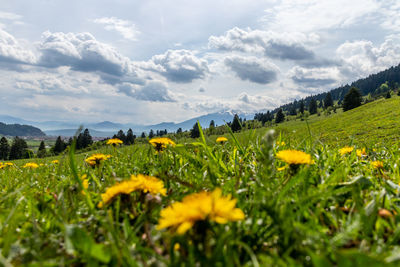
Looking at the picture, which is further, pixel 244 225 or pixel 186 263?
pixel 244 225

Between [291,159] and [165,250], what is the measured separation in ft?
2.87

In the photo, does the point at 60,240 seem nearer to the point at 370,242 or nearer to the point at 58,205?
the point at 58,205

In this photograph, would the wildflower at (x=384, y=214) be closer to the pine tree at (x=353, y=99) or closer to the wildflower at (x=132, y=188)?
the wildflower at (x=132, y=188)

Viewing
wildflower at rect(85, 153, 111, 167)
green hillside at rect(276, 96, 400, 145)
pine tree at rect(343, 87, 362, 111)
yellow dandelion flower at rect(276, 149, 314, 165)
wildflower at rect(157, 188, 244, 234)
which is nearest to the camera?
wildflower at rect(157, 188, 244, 234)

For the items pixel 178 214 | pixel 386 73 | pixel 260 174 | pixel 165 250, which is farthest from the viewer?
pixel 386 73

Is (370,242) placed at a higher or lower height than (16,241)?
lower

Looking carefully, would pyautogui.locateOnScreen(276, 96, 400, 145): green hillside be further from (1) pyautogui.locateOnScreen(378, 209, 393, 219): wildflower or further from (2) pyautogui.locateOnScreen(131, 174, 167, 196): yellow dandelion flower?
(2) pyautogui.locateOnScreen(131, 174, 167, 196): yellow dandelion flower

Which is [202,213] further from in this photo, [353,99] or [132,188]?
[353,99]

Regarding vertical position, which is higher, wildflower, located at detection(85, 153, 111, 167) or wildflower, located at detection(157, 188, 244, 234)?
wildflower, located at detection(85, 153, 111, 167)

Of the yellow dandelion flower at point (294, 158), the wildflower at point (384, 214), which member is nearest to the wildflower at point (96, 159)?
the yellow dandelion flower at point (294, 158)

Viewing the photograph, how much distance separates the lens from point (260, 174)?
1609 millimetres

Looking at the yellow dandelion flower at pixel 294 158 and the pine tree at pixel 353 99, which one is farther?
the pine tree at pixel 353 99

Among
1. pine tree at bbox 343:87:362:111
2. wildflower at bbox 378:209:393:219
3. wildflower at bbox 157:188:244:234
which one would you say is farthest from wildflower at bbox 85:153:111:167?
pine tree at bbox 343:87:362:111

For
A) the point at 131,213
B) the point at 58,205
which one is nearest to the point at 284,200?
the point at 131,213
